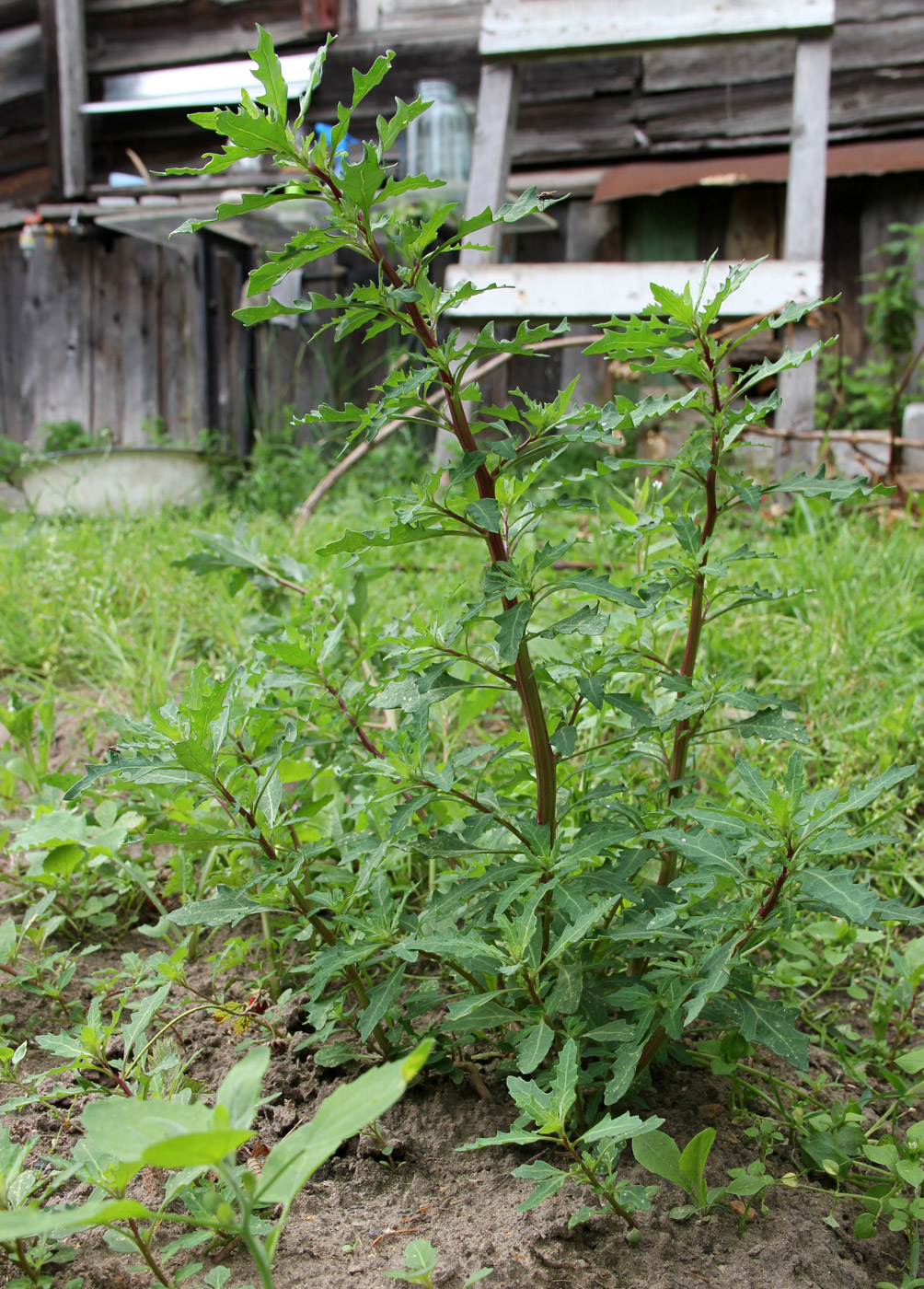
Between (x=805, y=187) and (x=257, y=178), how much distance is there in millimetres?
3619

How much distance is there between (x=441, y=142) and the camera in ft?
17.8

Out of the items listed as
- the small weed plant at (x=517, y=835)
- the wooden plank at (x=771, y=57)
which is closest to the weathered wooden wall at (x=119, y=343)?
the wooden plank at (x=771, y=57)

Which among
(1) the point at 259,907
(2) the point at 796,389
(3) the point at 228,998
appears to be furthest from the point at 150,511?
(1) the point at 259,907

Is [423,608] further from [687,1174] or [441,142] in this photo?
[441,142]

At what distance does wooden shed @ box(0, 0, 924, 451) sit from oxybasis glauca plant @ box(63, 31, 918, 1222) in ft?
16.0

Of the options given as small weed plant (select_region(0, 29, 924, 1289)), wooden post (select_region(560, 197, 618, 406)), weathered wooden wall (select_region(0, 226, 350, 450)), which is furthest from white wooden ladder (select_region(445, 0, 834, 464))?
small weed plant (select_region(0, 29, 924, 1289))

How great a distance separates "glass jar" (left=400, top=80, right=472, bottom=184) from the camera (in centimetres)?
541

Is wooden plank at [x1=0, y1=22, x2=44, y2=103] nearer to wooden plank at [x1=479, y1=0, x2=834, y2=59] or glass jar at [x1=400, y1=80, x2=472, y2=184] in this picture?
glass jar at [x1=400, y1=80, x2=472, y2=184]

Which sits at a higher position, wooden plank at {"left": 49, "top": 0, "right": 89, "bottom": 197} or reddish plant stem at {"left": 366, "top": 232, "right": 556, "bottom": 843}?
wooden plank at {"left": 49, "top": 0, "right": 89, "bottom": 197}

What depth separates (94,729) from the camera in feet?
7.00

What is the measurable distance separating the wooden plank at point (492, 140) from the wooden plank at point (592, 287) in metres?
0.30

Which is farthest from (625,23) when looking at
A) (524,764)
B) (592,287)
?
(524,764)

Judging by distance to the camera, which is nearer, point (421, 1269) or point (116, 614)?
point (421, 1269)

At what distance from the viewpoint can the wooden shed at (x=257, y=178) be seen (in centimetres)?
540
